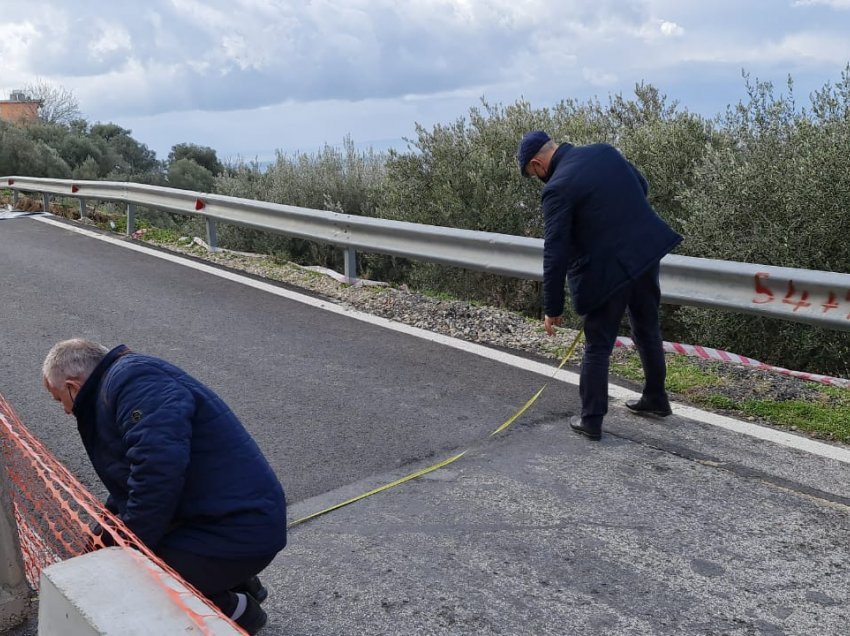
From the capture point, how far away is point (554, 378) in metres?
5.98

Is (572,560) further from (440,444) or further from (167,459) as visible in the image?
(167,459)

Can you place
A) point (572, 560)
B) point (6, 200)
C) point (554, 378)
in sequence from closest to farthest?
point (572, 560) < point (554, 378) < point (6, 200)

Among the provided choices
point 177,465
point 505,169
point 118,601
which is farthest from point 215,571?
point 505,169

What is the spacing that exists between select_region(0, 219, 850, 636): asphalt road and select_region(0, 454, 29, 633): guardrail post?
900 millimetres

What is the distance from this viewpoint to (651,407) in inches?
206

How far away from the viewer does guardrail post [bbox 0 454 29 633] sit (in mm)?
3074

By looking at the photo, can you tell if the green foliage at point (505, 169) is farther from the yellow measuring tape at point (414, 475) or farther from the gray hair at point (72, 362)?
the gray hair at point (72, 362)

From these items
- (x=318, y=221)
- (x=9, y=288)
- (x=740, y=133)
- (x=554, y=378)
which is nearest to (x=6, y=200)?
(x=9, y=288)

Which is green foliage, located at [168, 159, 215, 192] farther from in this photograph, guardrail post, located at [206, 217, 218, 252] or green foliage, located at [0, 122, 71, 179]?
guardrail post, located at [206, 217, 218, 252]

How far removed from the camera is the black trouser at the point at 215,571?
2.97 metres

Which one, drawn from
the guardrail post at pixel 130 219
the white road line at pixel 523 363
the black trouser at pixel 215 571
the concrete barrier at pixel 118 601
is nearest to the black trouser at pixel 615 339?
the white road line at pixel 523 363

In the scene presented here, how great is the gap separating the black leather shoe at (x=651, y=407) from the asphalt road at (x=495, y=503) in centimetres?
9

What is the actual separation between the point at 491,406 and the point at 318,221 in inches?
167

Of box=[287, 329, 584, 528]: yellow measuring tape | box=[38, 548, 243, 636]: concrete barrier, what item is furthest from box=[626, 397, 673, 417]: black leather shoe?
box=[38, 548, 243, 636]: concrete barrier
